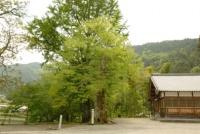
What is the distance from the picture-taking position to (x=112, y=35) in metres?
33.7

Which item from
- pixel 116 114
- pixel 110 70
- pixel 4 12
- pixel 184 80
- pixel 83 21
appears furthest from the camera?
pixel 116 114

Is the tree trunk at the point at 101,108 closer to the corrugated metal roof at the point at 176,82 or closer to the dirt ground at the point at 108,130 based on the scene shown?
the dirt ground at the point at 108,130

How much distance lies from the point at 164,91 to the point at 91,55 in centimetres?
1107

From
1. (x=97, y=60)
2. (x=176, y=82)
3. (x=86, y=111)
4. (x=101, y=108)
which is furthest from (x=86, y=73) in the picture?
(x=176, y=82)

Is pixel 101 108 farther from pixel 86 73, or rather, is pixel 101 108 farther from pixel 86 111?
pixel 86 73

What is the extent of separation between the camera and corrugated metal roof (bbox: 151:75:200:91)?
41375mm

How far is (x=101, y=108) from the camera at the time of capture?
35.1m

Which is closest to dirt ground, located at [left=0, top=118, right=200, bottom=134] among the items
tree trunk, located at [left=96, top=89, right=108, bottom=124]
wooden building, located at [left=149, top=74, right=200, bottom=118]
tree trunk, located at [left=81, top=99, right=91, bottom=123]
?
tree trunk, located at [left=96, top=89, right=108, bottom=124]

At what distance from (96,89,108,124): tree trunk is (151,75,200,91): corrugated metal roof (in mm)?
8167

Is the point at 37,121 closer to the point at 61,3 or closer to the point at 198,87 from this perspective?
the point at 61,3

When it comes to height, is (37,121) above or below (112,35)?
below

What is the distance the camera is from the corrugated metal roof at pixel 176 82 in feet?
136

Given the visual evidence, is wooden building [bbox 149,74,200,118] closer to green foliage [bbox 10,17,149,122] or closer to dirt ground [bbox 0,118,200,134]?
green foliage [bbox 10,17,149,122]

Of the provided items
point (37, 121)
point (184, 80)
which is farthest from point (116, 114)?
point (37, 121)
